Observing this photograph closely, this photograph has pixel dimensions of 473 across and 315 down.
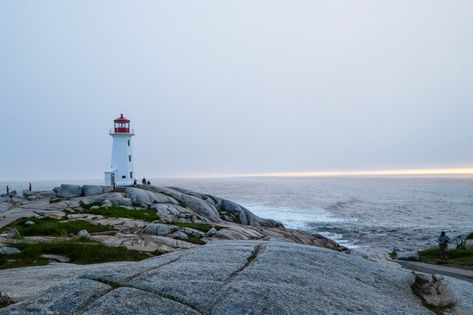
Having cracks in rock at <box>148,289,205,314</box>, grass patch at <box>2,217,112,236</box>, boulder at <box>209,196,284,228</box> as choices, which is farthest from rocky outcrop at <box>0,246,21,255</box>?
boulder at <box>209,196,284,228</box>

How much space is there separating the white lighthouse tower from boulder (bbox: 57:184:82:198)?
812 centimetres

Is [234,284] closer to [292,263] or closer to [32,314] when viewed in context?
[292,263]

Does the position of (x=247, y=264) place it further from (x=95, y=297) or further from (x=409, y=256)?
(x=409, y=256)

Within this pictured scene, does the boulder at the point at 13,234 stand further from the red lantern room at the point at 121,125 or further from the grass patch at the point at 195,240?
the red lantern room at the point at 121,125

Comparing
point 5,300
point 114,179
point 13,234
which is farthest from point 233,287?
point 114,179

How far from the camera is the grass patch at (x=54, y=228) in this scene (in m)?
28.1

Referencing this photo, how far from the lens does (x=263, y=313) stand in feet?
26.9

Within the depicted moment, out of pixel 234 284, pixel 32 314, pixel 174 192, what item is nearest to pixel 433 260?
pixel 234 284

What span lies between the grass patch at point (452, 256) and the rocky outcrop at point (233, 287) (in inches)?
631

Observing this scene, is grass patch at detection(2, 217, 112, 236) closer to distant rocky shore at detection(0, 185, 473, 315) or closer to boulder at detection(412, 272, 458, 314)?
distant rocky shore at detection(0, 185, 473, 315)

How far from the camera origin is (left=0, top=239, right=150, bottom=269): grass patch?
19303 millimetres

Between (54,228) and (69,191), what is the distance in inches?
996

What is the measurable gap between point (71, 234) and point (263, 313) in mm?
23270

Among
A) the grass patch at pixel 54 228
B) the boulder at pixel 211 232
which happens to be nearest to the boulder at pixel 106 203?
the grass patch at pixel 54 228
